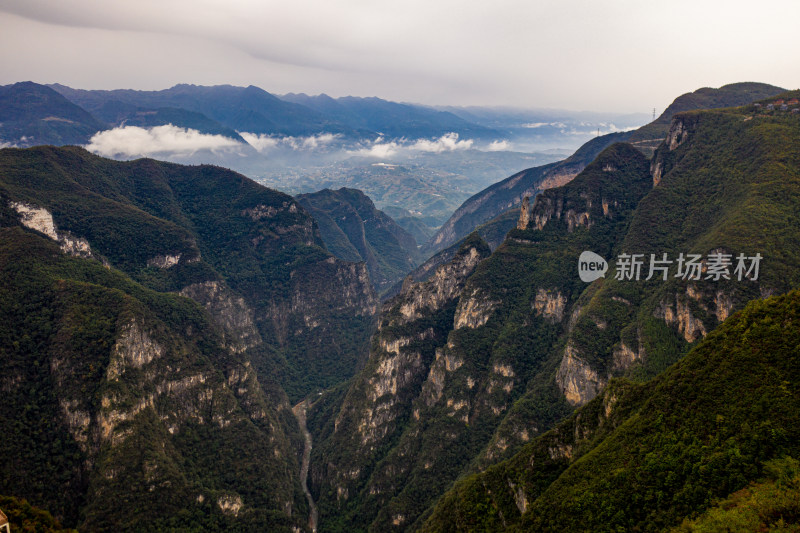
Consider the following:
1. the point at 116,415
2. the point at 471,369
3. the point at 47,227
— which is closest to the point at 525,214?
the point at 471,369

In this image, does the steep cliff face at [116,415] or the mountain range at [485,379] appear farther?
the steep cliff face at [116,415]

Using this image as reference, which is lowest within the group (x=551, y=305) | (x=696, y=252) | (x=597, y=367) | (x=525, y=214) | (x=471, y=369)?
(x=471, y=369)

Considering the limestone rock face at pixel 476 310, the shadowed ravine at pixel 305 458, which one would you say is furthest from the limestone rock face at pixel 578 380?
the shadowed ravine at pixel 305 458

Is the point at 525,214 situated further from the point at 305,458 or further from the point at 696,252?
the point at 305,458

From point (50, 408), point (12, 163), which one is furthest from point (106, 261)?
point (50, 408)

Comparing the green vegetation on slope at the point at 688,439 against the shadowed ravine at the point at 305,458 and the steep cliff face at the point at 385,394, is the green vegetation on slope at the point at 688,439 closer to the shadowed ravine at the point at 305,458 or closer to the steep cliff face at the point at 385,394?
the steep cliff face at the point at 385,394

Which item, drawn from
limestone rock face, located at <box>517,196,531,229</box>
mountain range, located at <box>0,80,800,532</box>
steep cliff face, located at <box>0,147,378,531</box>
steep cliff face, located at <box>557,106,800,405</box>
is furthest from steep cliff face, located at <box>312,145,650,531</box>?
steep cliff face, located at <box>0,147,378,531</box>
